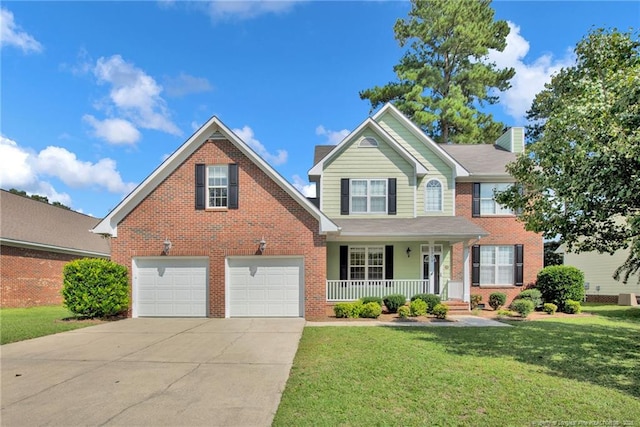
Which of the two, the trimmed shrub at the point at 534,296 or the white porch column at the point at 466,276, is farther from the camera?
the trimmed shrub at the point at 534,296

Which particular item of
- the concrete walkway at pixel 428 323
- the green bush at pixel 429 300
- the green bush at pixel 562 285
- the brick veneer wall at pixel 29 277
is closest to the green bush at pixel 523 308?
the concrete walkway at pixel 428 323

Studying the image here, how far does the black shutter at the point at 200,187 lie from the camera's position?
1354cm

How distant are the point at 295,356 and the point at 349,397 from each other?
2677 mm

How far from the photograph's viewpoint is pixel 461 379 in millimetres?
6281

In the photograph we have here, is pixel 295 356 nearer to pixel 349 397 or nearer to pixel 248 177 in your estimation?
pixel 349 397

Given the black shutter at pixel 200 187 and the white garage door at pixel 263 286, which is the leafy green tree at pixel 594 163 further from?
the black shutter at pixel 200 187

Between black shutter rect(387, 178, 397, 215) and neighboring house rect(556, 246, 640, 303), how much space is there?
522 inches

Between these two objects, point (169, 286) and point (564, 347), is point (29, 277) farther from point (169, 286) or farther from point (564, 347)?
point (564, 347)

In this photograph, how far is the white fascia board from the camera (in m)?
17.1

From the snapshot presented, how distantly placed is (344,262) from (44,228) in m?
16.5

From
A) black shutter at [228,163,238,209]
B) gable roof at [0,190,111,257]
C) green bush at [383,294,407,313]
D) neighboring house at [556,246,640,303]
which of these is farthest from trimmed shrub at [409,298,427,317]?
gable roof at [0,190,111,257]

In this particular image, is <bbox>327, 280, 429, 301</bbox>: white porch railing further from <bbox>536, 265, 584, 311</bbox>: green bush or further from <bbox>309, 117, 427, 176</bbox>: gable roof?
<bbox>536, 265, 584, 311</bbox>: green bush

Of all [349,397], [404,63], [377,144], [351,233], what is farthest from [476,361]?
[404,63]

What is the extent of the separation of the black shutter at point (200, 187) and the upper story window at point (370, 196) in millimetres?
6502
